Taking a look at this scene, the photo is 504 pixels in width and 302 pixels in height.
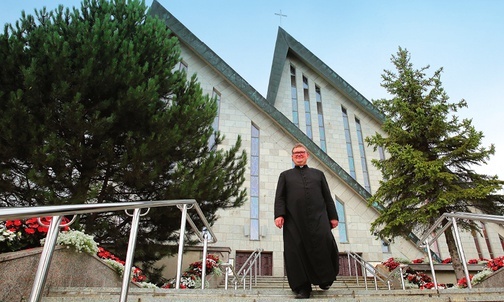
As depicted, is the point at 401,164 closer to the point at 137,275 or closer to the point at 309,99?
the point at 137,275

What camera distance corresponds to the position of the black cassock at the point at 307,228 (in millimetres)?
3062

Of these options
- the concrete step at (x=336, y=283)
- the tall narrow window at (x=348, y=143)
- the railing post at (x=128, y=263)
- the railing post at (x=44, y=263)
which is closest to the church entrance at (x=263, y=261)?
the concrete step at (x=336, y=283)

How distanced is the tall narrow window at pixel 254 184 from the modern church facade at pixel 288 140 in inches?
1.5

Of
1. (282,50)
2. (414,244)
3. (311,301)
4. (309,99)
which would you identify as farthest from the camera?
(282,50)

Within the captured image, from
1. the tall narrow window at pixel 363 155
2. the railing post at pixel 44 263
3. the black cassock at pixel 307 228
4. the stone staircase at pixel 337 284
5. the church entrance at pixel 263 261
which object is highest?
the tall narrow window at pixel 363 155

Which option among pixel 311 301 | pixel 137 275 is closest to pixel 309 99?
pixel 137 275

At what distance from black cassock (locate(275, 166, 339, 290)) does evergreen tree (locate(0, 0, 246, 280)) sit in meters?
3.64

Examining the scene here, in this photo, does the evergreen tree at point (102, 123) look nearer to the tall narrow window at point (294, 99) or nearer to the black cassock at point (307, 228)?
the black cassock at point (307, 228)

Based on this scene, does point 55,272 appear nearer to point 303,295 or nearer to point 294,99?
point 303,295

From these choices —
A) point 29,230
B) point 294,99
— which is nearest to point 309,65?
point 294,99

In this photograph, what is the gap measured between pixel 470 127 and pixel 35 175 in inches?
371

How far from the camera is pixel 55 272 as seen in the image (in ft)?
11.3

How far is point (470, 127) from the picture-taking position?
8.38m

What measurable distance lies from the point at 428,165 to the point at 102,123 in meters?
7.14
